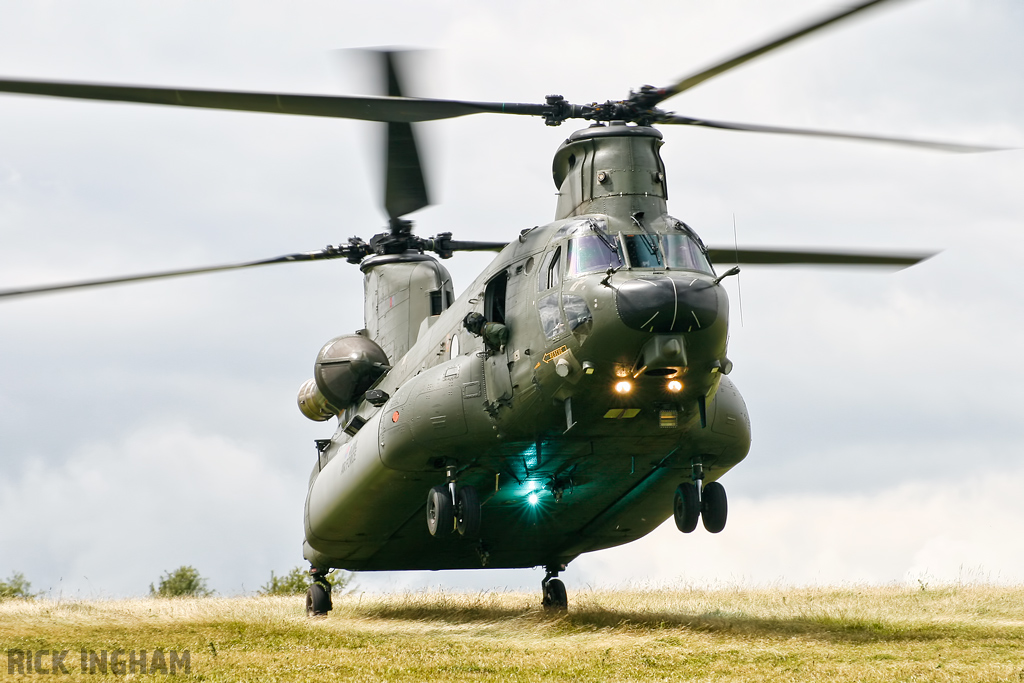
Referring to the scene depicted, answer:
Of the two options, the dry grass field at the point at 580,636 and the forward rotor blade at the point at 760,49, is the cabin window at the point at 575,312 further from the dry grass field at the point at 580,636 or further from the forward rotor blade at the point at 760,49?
the dry grass field at the point at 580,636

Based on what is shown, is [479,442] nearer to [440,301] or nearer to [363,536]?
[363,536]

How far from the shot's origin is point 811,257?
14.1m

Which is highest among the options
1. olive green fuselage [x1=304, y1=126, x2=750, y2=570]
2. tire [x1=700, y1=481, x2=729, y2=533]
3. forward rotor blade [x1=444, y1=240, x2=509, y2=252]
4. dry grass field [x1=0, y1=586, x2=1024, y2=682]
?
forward rotor blade [x1=444, y1=240, x2=509, y2=252]

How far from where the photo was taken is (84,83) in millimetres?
9508

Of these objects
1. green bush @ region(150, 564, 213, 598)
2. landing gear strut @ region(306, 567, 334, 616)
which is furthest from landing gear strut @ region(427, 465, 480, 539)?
green bush @ region(150, 564, 213, 598)

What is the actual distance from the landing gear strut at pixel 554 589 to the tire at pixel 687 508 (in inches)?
181

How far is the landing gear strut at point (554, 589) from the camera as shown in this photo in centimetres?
1794

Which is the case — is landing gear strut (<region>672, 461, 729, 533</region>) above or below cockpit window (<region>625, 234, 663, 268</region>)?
below

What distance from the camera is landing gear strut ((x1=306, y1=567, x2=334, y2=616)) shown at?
1883 cm

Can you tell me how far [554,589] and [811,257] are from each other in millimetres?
7081

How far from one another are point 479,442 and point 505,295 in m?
1.75

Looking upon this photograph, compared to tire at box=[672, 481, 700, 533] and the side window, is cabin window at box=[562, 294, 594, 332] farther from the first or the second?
tire at box=[672, 481, 700, 533]

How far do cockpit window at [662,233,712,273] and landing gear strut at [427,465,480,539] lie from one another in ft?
12.3

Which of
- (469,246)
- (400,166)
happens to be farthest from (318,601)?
(400,166)
